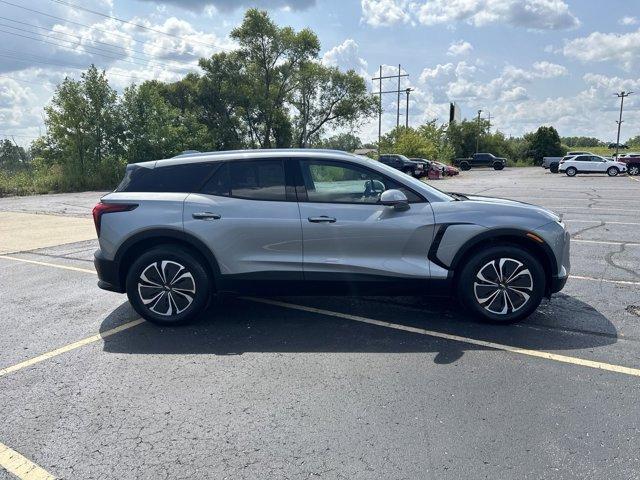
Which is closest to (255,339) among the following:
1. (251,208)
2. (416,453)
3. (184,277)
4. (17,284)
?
(184,277)

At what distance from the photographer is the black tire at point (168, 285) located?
4473mm

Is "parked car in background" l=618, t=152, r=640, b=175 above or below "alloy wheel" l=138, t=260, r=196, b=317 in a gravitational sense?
above

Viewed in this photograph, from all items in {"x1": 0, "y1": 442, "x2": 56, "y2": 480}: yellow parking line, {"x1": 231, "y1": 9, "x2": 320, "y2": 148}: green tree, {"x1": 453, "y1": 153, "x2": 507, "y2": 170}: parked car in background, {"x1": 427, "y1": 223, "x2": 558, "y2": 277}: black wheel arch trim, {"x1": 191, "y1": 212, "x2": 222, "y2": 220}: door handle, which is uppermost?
{"x1": 231, "y1": 9, "x2": 320, "y2": 148}: green tree

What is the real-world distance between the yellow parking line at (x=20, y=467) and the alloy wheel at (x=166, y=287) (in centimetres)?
194

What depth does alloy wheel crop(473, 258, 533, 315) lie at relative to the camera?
4.32 meters

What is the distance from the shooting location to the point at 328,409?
309 cm

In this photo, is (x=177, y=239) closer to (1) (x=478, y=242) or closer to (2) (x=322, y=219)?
(2) (x=322, y=219)

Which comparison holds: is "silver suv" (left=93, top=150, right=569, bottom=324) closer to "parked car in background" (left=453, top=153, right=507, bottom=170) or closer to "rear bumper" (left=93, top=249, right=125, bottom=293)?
"rear bumper" (left=93, top=249, right=125, bottom=293)

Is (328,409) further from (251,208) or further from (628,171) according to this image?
(628,171)

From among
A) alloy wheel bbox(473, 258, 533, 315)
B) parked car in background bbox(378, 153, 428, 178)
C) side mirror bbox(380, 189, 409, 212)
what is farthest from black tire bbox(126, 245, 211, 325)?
parked car in background bbox(378, 153, 428, 178)

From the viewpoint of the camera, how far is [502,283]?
4352 millimetres

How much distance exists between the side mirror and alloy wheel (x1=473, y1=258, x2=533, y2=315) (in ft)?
3.20

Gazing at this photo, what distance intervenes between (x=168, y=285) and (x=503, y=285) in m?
3.17

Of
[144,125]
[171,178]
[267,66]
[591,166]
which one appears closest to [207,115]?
[267,66]
